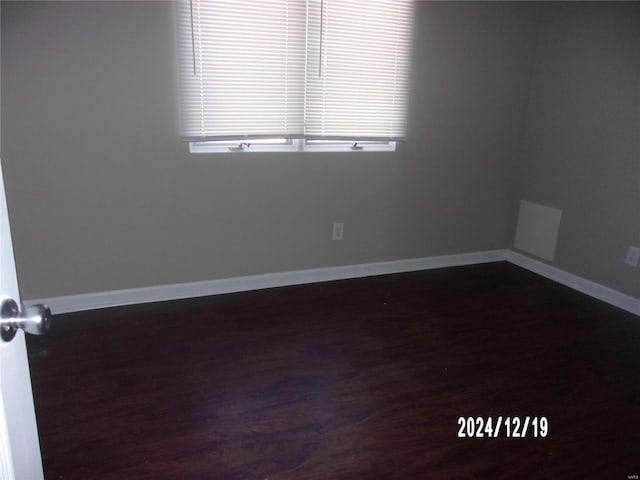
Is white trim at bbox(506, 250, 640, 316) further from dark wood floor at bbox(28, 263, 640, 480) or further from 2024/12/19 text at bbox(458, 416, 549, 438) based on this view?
2024/12/19 text at bbox(458, 416, 549, 438)

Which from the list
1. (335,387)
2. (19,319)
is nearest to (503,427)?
(335,387)

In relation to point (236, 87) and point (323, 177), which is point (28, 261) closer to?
point (236, 87)

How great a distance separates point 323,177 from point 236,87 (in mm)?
772

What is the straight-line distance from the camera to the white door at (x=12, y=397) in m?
0.68

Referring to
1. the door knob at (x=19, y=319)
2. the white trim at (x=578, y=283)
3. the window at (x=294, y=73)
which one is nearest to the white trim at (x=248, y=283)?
the white trim at (x=578, y=283)

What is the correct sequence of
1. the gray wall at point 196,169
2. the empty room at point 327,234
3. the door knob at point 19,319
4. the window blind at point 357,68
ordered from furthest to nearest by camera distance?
the window blind at point 357,68 → the gray wall at point 196,169 → the empty room at point 327,234 → the door knob at point 19,319

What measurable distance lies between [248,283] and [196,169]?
0.80m

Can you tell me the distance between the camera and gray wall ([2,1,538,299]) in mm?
2217

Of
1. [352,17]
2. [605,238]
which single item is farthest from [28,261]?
[605,238]

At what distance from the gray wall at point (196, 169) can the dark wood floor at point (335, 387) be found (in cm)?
33

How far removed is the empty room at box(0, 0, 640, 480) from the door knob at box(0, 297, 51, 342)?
3.31 ft

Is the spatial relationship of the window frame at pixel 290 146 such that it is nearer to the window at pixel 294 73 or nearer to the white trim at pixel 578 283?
the window at pixel 294 73

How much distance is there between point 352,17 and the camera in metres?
2.67

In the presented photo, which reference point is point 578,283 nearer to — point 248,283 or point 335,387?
point 335,387
